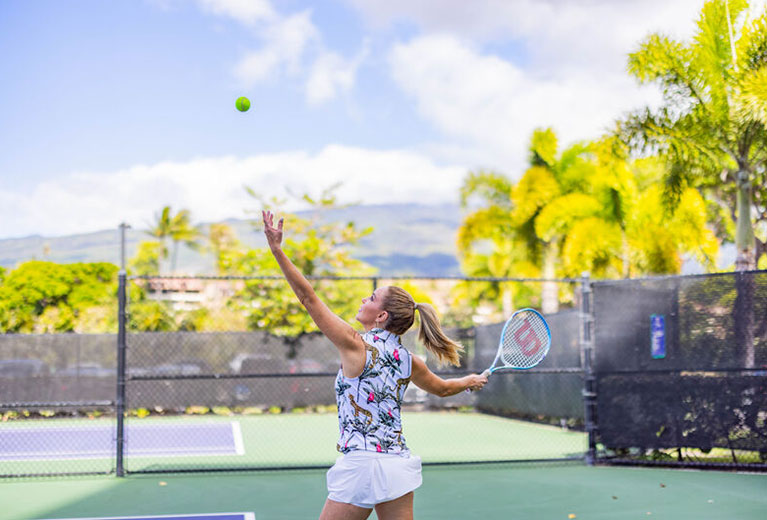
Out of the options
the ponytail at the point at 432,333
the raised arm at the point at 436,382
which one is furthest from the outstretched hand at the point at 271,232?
the raised arm at the point at 436,382

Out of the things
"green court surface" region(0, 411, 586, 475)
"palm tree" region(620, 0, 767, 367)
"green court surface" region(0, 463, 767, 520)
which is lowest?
"green court surface" region(0, 411, 586, 475)

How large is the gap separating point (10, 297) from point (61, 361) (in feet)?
31.2

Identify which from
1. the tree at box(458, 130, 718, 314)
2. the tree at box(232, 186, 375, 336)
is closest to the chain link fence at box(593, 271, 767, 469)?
the tree at box(232, 186, 375, 336)

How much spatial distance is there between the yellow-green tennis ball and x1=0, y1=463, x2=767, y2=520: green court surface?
3475 mm

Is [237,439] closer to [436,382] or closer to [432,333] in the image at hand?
[436,382]

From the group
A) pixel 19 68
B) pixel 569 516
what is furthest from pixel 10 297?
pixel 19 68

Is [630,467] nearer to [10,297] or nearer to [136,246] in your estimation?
[10,297]

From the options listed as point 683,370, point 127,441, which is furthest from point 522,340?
point 127,441

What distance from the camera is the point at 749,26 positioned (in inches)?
542

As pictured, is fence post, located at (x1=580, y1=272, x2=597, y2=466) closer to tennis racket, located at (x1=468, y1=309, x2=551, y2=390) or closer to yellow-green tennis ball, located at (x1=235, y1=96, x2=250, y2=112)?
tennis racket, located at (x1=468, y1=309, x2=551, y2=390)

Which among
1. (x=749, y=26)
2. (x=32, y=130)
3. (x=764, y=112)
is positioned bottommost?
(x=764, y=112)

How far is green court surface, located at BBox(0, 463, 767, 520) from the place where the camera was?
7.73 metres

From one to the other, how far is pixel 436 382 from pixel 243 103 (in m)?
3.23

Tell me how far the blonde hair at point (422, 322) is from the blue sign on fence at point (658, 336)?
649 cm
